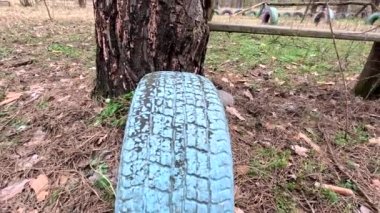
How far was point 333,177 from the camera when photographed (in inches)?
76.8

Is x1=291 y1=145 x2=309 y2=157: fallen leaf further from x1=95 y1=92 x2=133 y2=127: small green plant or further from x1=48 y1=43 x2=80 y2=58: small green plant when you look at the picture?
x1=48 y1=43 x2=80 y2=58: small green plant

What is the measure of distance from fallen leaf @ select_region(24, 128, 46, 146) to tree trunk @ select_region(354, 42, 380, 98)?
7.82 ft

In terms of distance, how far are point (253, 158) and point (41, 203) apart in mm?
1081

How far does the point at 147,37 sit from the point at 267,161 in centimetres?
92

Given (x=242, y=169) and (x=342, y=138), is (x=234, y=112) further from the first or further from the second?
(x=342, y=138)

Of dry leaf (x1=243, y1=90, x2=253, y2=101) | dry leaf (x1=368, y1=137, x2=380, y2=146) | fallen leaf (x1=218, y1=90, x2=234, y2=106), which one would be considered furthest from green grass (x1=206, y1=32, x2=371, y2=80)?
dry leaf (x1=368, y1=137, x2=380, y2=146)

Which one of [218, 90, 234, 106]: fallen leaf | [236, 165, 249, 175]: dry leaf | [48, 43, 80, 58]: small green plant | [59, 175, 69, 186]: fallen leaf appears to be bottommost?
[59, 175, 69, 186]: fallen leaf

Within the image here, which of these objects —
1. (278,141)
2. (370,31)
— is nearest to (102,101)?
(278,141)

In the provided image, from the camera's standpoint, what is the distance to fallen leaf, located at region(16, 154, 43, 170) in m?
1.84

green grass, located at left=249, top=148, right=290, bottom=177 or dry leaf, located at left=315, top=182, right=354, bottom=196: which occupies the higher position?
green grass, located at left=249, top=148, right=290, bottom=177

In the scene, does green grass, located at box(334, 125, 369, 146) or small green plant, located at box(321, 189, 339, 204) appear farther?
green grass, located at box(334, 125, 369, 146)

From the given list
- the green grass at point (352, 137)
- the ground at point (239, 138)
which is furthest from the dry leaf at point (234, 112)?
the green grass at point (352, 137)

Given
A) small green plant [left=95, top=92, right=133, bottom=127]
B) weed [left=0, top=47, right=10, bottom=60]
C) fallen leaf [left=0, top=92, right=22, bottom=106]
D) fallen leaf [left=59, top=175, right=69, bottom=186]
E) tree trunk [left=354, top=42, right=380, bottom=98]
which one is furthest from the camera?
weed [left=0, top=47, right=10, bottom=60]

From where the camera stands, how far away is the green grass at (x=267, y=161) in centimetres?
189
